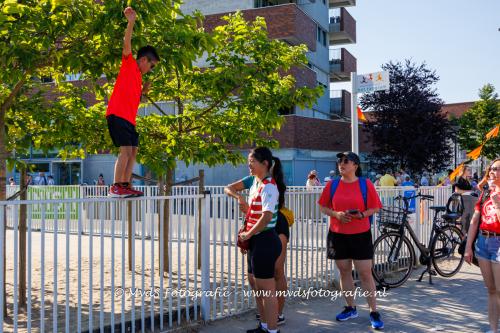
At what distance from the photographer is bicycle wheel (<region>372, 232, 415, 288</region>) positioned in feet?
26.1

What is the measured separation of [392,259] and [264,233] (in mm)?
3506

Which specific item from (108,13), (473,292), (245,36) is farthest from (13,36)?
(473,292)

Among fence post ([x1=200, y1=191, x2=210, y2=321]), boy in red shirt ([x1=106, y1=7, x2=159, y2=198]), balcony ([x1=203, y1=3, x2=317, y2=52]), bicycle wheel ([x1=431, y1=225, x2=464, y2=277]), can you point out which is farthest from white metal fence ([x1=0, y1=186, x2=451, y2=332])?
balcony ([x1=203, y1=3, x2=317, y2=52])

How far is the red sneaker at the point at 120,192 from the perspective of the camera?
491 centimetres

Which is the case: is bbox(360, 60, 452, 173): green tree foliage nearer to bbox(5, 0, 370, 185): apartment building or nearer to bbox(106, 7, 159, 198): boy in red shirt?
bbox(5, 0, 370, 185): apartment building

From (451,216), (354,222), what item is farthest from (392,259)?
(354,222)

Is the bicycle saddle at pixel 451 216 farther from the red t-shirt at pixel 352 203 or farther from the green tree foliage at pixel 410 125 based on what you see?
the green tree foliage at pixel 410 125

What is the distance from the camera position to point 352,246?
6.03m

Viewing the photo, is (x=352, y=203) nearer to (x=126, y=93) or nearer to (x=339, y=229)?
(x=339, y=229)

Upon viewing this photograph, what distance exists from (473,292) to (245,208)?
13.5 ft

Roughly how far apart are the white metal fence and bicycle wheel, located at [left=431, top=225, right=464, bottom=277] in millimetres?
2121

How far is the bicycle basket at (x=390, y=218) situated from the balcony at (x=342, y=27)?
25725mm

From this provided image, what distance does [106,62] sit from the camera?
5.86m

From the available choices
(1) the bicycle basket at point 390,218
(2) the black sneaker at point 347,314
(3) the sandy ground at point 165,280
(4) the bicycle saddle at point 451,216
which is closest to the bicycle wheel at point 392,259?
(1) the bicycle basket at point 390,218
